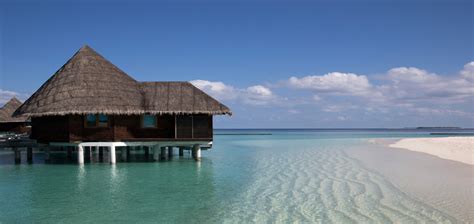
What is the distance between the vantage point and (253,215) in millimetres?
9664

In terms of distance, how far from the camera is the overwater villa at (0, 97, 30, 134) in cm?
2930

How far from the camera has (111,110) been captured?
1834 cm

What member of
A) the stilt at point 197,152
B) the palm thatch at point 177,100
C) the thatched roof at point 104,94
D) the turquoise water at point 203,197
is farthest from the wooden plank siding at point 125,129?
the stilt at point 197,152

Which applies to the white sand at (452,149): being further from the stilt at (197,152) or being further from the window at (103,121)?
the window at (103,121)

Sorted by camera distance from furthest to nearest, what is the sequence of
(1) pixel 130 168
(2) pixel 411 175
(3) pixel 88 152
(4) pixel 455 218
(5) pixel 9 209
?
(3) pixel 88 152
(1) pixel 130 168
(2) pixel 411 175
(5) pixel 9 209
(4) pixel 455 218

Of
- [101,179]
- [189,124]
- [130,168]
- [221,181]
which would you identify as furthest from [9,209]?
[189,124]

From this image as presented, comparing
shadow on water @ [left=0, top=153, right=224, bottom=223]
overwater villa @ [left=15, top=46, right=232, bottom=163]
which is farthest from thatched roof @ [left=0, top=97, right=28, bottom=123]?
shadow on water @ [left=0, top=153, right=224, bottom=223]

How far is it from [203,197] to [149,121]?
874 cm

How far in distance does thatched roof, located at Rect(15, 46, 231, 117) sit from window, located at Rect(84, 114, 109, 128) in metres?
0.99

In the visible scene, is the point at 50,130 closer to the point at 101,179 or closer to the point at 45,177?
the point at 45,177

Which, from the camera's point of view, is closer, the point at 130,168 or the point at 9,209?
the point at 9,209

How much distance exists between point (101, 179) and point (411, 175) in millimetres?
11589

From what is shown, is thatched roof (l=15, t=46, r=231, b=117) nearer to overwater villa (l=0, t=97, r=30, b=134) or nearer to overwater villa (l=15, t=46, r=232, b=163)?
overwater villa (l=15, t=46, r=232, b=163)

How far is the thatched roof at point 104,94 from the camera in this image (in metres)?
18.4
